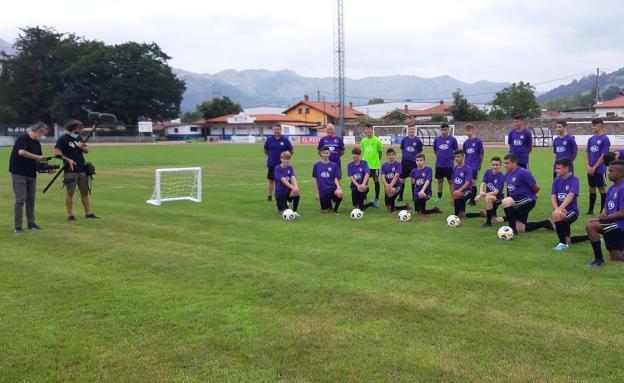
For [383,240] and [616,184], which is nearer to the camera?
[616,184]

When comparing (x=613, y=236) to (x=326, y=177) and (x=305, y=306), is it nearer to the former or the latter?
(x=305, y=306)

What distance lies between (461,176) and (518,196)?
5.08 feet

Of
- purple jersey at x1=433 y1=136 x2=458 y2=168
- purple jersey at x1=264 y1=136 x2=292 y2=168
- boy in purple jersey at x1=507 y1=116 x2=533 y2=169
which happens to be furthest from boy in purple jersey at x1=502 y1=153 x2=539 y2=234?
purple jersey at x1=264 y1=136 x2=292 y2=168

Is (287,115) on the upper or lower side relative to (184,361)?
upper

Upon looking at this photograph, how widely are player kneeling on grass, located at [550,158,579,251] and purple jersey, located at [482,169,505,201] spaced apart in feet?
4.94

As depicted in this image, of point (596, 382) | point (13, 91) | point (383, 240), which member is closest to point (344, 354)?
point (596, 382)

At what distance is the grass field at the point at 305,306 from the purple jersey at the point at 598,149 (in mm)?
2710

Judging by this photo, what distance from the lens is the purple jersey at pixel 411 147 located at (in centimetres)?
1334

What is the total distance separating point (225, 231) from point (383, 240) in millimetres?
2912

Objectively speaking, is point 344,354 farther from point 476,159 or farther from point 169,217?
point 476,159

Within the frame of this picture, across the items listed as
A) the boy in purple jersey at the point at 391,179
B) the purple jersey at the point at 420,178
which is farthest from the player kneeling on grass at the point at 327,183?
the purple jersey at the point at 420,178

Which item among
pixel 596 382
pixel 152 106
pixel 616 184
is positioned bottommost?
pixel 596 382

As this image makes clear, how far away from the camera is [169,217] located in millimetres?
11125

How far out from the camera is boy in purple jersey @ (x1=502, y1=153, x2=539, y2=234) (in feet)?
28.9
